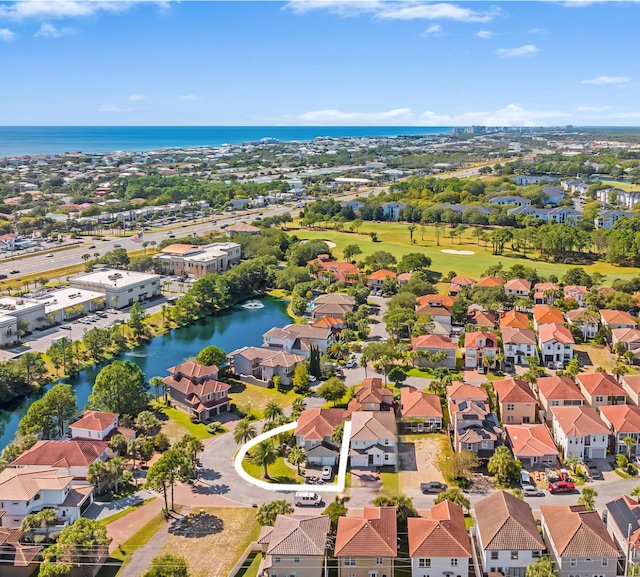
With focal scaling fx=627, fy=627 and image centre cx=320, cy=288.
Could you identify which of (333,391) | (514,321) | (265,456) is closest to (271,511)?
(265,456)

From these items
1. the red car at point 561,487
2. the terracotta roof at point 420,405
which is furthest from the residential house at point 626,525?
the terracotta roof at point 420,405

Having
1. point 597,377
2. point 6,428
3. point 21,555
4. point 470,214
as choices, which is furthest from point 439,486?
point 470,214

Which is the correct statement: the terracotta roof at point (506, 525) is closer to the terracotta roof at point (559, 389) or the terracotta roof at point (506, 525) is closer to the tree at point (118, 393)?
the terracotta roof at point (559, 389)

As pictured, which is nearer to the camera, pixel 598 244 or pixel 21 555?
pixel 21 555

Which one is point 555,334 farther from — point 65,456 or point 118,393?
point 65,456

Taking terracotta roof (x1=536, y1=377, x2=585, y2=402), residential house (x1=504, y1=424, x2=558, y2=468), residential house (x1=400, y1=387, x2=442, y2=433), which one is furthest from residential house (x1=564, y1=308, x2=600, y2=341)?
residential house (x1=504, y1=424, x2=558, y2=468)

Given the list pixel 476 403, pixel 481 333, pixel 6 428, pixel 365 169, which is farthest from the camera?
pixel 365 169

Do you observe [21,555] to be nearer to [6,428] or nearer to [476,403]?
[6,428]
